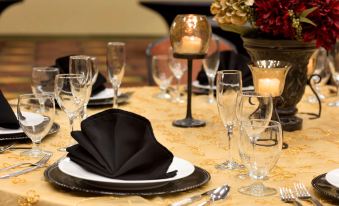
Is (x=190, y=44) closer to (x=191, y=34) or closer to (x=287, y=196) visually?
(x=191, y=34)

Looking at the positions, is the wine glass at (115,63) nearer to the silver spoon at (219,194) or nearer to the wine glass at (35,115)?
the wine glass at (35,115)

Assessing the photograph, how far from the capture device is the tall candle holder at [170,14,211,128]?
240 cm

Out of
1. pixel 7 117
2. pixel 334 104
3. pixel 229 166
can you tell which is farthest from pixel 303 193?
pixel 334 104

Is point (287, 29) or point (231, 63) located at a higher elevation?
point (287, 29)

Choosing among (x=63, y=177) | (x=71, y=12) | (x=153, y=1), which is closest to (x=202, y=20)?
(x=63, y=177)

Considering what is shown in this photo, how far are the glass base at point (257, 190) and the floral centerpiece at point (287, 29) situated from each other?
66cm

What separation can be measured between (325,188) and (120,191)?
0.44m

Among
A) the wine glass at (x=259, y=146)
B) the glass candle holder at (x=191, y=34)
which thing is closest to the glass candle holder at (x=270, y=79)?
the glass candle holder at (x=191, y=34)

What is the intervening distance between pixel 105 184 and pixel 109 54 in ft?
3.36

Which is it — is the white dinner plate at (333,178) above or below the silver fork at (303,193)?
above

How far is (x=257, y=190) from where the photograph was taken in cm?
168

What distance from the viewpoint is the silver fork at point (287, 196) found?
1605 millimetres

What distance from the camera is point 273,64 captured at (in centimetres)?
217

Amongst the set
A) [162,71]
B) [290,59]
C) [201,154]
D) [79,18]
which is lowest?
[79,18]
